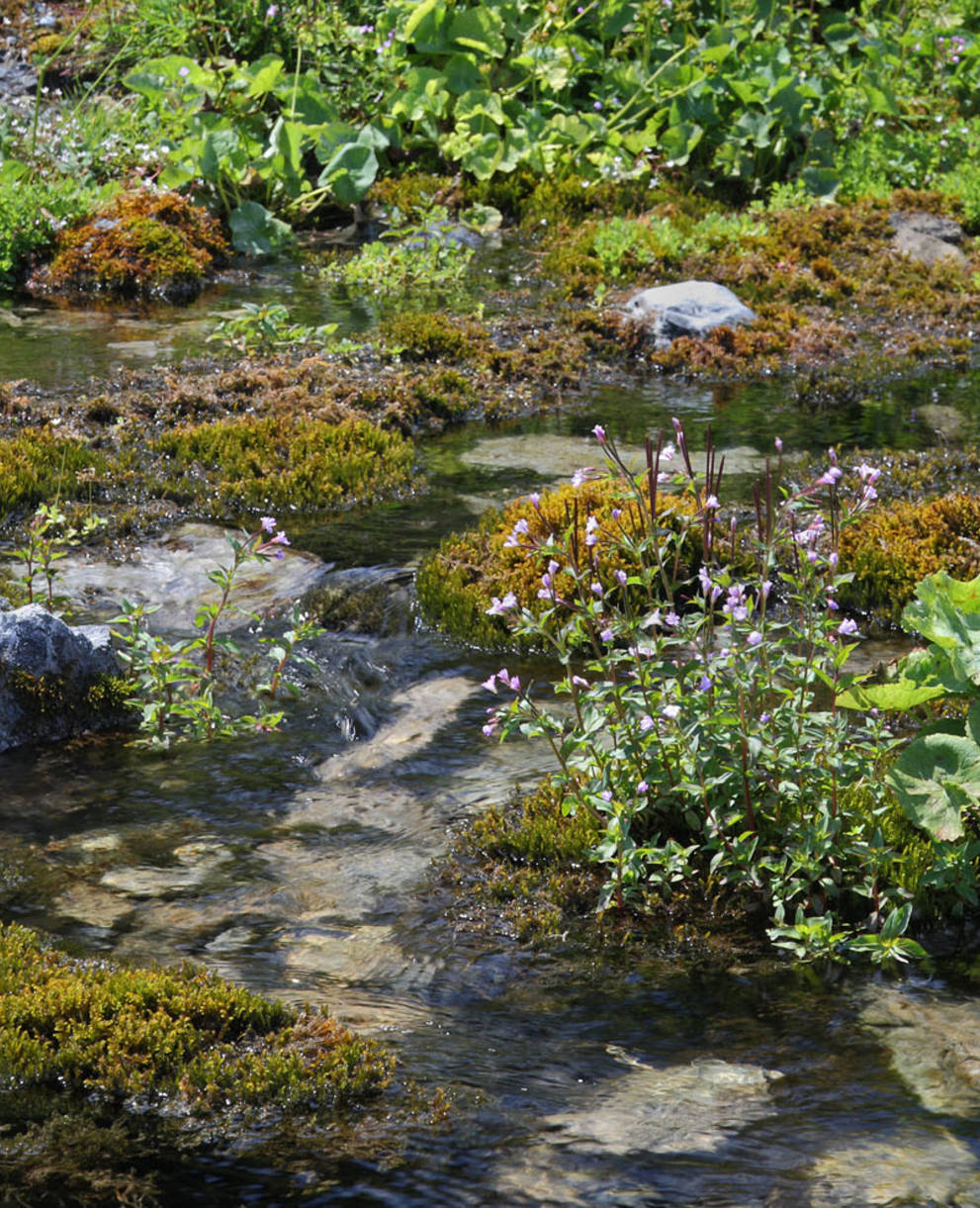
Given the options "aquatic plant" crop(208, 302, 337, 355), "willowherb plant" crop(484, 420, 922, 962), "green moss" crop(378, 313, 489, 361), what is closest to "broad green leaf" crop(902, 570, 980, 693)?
"willowherb plant" crop(484, 420, 922, 962)

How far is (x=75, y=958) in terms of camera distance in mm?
4625

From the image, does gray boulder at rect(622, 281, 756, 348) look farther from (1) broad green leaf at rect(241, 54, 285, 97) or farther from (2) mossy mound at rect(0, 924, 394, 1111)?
(2) mossy mound at rect(0, 924, 394, 1111)

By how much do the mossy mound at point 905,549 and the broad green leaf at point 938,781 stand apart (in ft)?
9.02

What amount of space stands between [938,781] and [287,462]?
5.81 metres

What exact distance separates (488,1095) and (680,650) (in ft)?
12.0

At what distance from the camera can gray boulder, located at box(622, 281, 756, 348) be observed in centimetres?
1255

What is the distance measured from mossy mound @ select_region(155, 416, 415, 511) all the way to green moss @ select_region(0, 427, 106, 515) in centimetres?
55

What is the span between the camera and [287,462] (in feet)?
31.6

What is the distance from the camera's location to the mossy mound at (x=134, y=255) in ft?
46.4

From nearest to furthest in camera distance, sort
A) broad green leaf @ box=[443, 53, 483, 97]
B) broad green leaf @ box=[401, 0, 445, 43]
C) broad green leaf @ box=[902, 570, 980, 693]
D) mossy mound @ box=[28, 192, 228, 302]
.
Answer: broad green leaf @ box=[902, 570, 980, 693] < mossy mound @ box=[28, 192, 228, 302] < broad green leaf @ box=[401, 0, 445, 43] < broad green leaf @ box=[443, 53, 483, 97]

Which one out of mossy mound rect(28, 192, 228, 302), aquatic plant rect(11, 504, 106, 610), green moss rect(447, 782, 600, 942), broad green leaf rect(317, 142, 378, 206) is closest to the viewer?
green moss rect(447, 782, 600, 942)

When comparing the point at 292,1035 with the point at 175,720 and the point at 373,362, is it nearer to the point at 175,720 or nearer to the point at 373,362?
the point at 175,720

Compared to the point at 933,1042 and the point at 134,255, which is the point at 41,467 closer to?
the point at 134,255

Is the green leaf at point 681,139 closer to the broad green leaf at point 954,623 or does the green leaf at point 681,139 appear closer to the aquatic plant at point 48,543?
the aquatic plant at point 48,543
